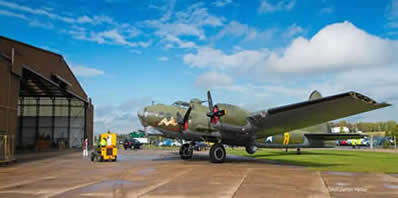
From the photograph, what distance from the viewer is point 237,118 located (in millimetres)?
15938

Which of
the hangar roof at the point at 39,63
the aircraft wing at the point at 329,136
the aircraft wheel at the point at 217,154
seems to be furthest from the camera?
the aircraft wing at the point at 329,136

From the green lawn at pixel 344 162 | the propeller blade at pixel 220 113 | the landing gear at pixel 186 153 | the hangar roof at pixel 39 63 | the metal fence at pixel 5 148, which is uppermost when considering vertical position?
the hangar roof at pixel 39 63

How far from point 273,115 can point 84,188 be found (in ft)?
30.6

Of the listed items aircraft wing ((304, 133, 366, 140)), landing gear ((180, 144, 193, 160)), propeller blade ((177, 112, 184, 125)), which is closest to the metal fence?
propeller blade ((177, 112, 184, 125))

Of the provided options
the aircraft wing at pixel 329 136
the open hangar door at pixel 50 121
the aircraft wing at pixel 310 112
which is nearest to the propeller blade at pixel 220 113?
the aircraft wing at pixel 310 112

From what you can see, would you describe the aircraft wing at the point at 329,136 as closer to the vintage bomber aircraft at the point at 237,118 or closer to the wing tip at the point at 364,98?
the vintage bomber aircraft at the point at 237,118

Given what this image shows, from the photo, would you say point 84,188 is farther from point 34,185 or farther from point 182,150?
point 182,150

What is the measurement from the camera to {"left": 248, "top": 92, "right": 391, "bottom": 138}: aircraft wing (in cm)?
1243

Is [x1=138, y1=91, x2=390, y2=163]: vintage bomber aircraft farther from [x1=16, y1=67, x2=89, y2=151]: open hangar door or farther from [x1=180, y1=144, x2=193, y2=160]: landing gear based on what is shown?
[x1=16, y1=67, x2=89, y2=151]: open hangar door

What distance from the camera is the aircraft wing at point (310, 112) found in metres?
12.4

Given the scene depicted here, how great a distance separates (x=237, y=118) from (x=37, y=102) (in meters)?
38.6

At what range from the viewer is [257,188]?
8.28 meters

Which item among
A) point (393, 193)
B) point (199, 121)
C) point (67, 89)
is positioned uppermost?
point (67, 89)

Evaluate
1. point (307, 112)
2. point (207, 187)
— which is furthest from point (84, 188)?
point (307, 112)
